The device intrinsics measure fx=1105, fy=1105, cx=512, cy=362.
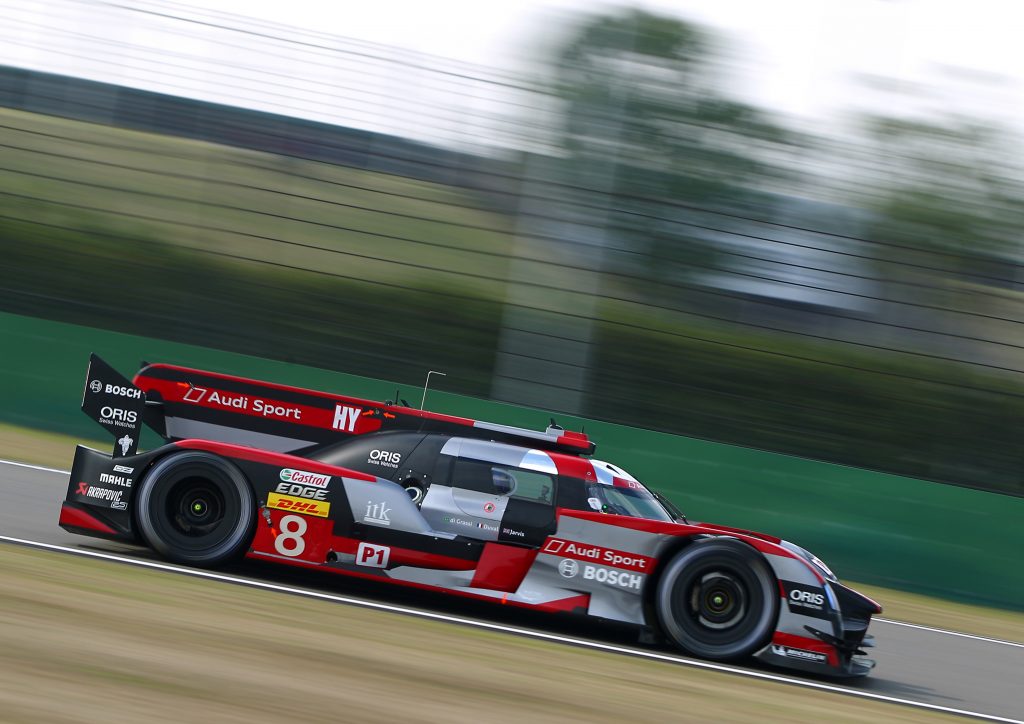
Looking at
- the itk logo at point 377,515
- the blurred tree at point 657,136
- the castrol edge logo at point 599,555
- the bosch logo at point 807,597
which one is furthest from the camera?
the blurred tree at point 657,136

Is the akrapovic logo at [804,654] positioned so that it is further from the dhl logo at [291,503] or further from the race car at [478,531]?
the dhl logo at [291,503]

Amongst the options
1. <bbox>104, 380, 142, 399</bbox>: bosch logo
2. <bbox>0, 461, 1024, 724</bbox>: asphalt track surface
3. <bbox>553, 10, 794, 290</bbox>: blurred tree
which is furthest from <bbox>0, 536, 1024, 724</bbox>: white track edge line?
<bbox>553, 10, 794, 290</bbox>: blurred tree

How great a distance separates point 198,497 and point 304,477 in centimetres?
71

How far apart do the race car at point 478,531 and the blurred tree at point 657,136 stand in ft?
23.1

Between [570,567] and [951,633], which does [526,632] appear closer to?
[570,567]

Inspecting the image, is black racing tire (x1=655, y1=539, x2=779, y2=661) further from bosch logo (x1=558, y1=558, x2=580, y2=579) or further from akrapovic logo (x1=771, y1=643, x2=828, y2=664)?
bosch logo (x1=558, y1=558, x2=580, y2=579)

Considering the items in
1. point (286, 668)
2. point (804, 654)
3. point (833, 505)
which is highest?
point (833, 505)

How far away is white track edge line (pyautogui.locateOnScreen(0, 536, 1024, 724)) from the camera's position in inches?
256

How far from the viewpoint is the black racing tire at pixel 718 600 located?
22.1ft

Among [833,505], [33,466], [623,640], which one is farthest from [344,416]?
[833,505]

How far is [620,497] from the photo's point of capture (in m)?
7.14

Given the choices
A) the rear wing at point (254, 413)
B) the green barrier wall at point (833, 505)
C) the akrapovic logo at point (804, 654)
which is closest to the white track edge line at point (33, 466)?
the green barrier wall at point (833, 505)

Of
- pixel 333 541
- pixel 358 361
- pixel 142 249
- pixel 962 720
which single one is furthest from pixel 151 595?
pixel 142 249

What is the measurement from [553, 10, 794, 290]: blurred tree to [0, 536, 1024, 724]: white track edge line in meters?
7.73
